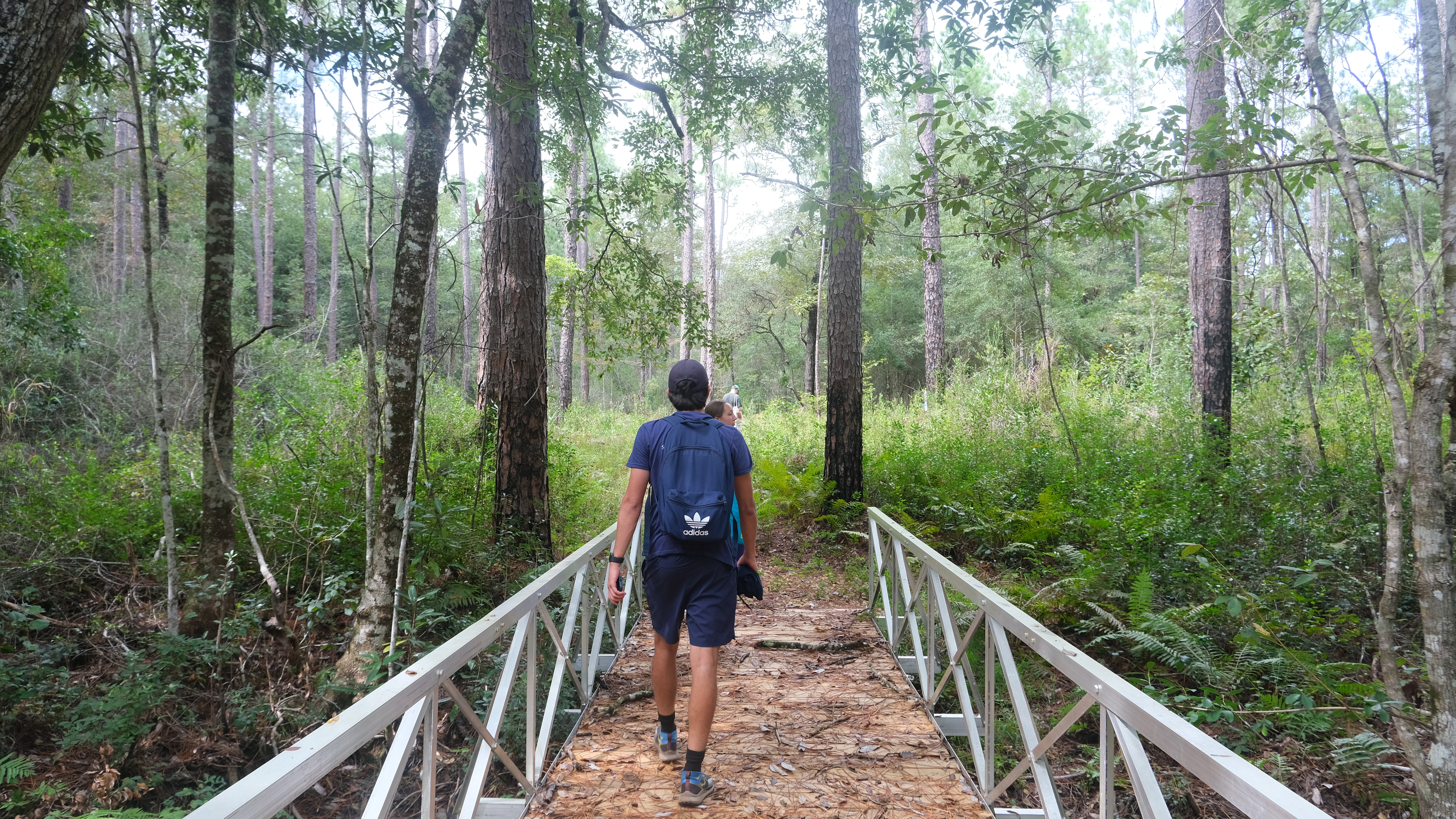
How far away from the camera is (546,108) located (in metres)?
8.05

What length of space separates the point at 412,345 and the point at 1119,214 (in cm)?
467

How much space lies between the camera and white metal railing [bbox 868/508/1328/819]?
1.55m

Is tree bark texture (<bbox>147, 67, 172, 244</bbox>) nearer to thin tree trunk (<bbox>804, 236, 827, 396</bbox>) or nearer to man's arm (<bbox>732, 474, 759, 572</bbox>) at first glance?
man's arm (<bbox>732, 474, 759, 572</bbox>)

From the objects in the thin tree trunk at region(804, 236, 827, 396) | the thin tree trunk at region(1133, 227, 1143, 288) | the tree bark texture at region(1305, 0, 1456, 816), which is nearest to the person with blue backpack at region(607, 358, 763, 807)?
the tree bark texture at region(1305, 0, 1456, 816)

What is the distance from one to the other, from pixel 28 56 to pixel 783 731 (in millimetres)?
4240

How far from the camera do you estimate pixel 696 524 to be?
2.99 meters

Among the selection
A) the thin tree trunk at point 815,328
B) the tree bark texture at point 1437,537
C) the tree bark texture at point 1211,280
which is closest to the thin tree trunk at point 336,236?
the tree bark texture at point 1437,537

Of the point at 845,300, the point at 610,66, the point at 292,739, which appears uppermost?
the point at 610,66

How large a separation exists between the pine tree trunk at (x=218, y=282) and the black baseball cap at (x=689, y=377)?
344 centimetres

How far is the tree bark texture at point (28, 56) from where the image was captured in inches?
91.4

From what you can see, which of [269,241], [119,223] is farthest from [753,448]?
[119,223]

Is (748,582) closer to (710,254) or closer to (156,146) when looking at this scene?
(156,146)

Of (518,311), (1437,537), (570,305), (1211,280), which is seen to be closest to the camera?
(1437,537)

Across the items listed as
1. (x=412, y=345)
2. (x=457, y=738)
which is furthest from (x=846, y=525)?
(x=412, y=345)
